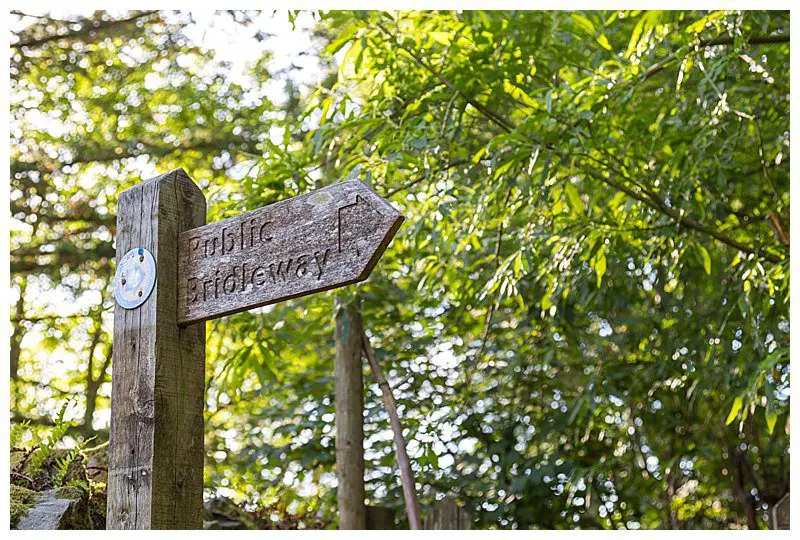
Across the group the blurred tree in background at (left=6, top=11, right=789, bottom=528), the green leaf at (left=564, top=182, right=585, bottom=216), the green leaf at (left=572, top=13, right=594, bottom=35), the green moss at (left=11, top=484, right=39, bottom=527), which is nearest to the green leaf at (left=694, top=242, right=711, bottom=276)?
the blurred tree in background at (left=6, top=11, right=789, bottom=528)

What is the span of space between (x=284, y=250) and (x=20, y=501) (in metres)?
0.95

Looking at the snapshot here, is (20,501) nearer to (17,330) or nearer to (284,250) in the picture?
(284,250)

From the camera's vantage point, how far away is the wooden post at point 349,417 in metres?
3.10

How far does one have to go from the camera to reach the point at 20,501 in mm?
2004

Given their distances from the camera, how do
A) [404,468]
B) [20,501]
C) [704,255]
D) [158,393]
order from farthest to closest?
[404,468] → [704,255] → [20,501] → [158,393]

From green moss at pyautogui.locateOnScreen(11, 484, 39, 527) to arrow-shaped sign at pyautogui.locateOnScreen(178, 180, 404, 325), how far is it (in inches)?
25.9

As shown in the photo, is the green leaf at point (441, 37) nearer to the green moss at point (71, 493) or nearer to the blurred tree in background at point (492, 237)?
the blurred tree in background at point (492, 237)

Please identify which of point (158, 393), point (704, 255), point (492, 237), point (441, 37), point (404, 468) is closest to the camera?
point (158, 393)

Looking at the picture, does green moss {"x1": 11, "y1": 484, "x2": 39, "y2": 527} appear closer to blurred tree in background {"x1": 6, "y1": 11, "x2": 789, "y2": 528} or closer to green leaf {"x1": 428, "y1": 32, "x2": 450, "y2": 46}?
blurred tree in background {"x1": 6, "y1": 11, "x2": 789, "y2": 528}

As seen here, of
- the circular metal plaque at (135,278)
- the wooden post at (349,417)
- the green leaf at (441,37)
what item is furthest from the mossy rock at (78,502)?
the green leaf at (441,37)

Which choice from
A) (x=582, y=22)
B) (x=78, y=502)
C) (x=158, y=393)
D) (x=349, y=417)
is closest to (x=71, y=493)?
(x=78, y=502)

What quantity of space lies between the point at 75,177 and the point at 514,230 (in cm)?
331

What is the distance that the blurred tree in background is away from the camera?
2838 mm

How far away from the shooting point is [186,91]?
5242 mm
